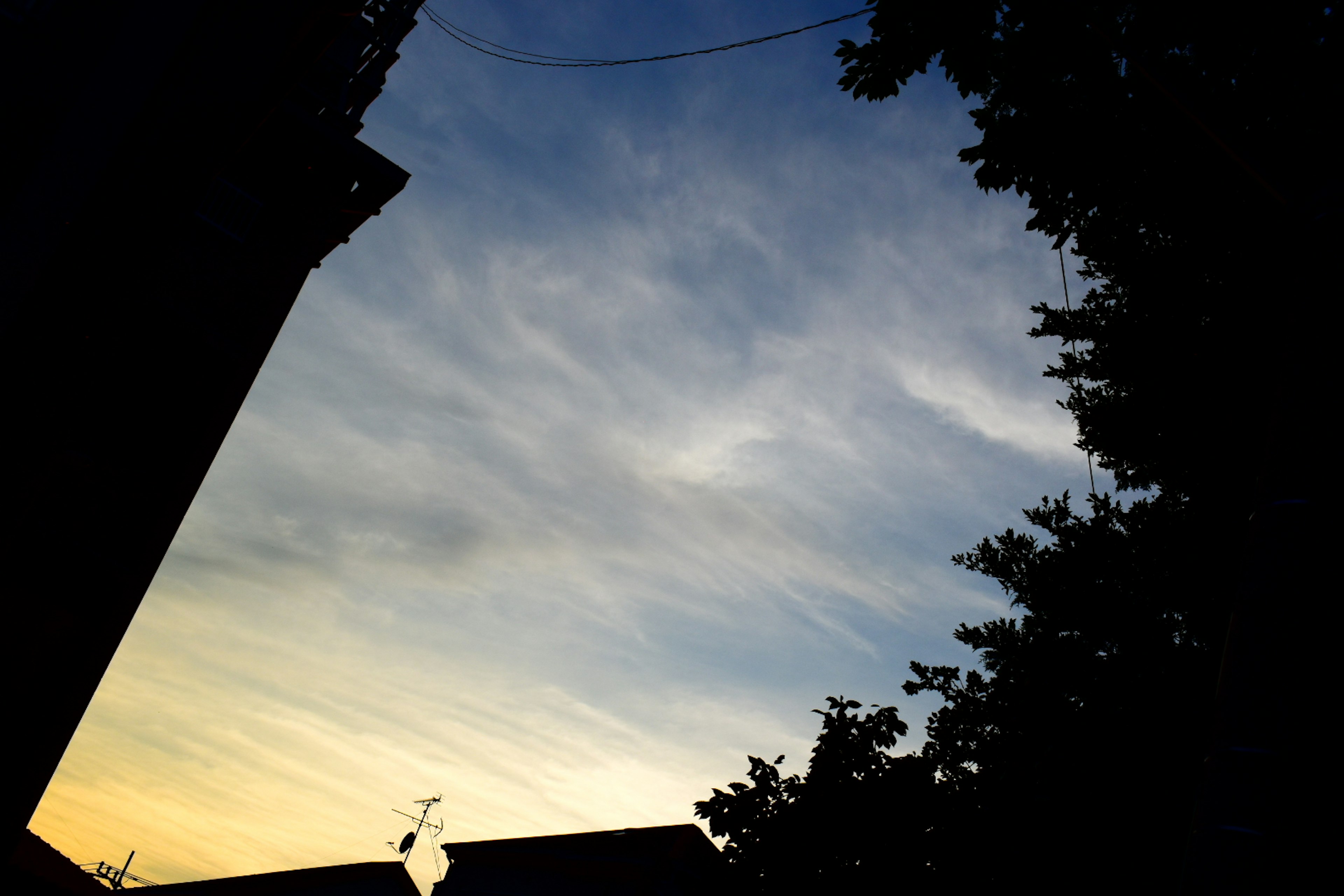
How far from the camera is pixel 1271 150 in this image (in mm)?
3014

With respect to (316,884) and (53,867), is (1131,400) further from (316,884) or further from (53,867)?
(53,867)

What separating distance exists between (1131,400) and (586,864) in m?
15.9

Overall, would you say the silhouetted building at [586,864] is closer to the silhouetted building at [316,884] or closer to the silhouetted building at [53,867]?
the silhouetted building at [316,884]

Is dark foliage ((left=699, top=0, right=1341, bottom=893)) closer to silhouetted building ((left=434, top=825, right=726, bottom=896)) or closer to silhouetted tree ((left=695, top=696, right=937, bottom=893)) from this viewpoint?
silhouetted tree ((left=695, top=696, right=937, bottom=893))

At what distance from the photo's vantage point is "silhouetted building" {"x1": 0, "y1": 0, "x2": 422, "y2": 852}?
30.7ft

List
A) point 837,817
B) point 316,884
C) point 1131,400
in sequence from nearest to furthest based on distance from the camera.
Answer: point 837,817
point 1131,400
point 316,884

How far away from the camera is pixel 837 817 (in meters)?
8.38

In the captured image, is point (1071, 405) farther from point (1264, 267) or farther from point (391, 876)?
point (391, 876)

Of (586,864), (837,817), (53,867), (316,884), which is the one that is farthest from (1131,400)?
(53,867)

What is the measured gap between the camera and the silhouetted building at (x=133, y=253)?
9344 millimetres

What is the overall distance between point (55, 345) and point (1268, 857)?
12.2 m

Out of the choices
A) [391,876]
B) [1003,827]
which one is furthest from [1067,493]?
[391,876]

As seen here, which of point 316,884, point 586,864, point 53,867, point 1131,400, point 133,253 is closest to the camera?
point 133,253

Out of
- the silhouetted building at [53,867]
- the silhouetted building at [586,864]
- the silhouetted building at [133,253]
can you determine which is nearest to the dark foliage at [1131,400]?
the silhouetted building at [133,253]
